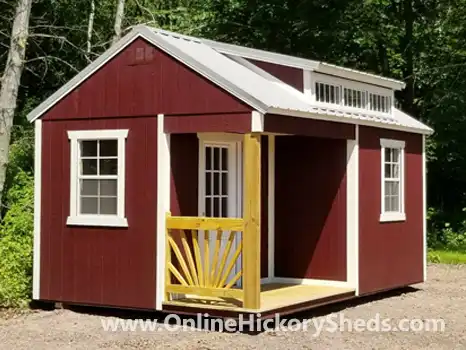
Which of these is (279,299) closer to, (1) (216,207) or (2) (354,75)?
(1) (216,207)

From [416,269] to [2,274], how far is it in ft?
21.8

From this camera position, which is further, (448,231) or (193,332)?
(448,231)

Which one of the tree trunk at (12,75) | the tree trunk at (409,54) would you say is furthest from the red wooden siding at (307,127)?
the tree trunk at (409,54)

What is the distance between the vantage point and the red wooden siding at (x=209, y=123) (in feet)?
34.0

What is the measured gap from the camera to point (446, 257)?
20641mm

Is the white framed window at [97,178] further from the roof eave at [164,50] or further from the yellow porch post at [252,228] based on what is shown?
the yellow porch post at [252,228]

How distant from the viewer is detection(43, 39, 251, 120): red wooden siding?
10742mm

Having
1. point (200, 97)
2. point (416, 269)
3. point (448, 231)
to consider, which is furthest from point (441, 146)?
point (200, 97)

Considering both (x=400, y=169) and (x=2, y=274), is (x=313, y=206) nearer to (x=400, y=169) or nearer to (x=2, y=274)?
(x=400, y=169)

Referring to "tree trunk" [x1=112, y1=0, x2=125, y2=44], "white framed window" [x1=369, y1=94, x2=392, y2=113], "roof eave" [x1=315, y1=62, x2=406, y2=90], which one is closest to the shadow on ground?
"white framed window" [x1=369, y1=94, x2=392, y2=113]

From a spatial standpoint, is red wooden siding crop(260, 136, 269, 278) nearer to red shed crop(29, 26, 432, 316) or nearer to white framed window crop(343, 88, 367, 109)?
red shed crop(29, 26, 432, 316)

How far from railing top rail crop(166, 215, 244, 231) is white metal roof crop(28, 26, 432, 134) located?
1347mm

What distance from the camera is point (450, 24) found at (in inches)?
998

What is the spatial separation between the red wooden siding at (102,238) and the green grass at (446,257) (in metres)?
10.8
